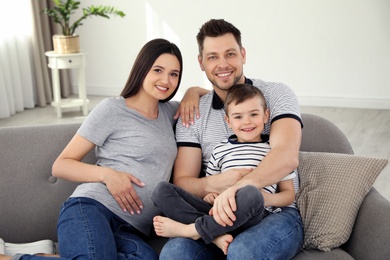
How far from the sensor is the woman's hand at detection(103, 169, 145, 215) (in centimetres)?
178

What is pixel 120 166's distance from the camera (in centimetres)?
188

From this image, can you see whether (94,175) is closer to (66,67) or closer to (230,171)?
(230,171)

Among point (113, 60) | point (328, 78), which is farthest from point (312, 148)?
point (113, 60)

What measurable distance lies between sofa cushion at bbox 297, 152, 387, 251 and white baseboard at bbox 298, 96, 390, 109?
139 inches

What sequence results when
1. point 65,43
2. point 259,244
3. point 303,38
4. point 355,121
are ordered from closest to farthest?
point 259,244, point 355,121, point 65,43, point 303,38

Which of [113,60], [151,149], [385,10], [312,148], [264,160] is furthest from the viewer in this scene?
[113,60]

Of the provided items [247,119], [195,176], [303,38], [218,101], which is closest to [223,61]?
[218,101]

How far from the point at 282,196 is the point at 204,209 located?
26 centimetres

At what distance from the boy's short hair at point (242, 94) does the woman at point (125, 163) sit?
224 millimetres

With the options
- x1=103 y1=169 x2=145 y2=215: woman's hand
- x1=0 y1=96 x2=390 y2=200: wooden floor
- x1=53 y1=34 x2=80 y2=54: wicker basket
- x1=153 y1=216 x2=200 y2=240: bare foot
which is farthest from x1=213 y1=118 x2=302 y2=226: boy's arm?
x1=53 y1=34 x2=80 y2=54: wicker basket

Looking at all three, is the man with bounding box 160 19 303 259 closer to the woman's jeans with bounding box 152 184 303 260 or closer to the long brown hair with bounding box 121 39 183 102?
the woman's jeans with bounding box 152 184 303 260

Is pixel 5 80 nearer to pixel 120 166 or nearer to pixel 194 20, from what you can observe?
pixel 194 20

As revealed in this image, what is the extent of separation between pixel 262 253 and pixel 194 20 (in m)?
4.35

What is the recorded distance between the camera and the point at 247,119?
1.84 meters
